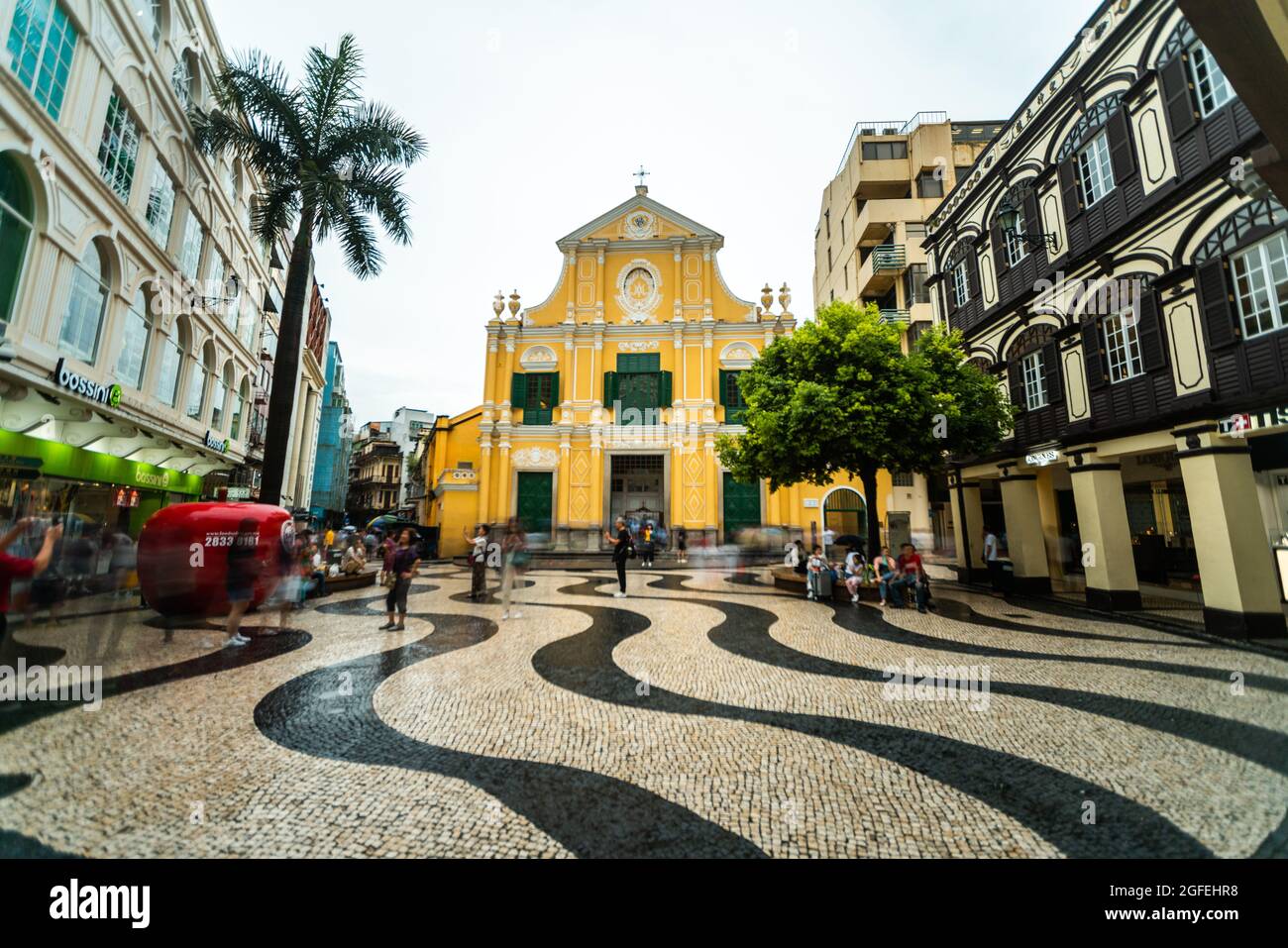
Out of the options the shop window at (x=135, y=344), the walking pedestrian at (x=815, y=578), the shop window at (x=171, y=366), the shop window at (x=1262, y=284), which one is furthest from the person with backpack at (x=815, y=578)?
the shop window at (x=171, y=366)

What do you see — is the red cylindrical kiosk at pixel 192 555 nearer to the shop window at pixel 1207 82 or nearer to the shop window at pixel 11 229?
the shop window at pixel 11 229

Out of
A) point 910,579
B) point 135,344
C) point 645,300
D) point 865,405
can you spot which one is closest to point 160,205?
point 135,344

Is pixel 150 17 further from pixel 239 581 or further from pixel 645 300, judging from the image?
pixel 645 300

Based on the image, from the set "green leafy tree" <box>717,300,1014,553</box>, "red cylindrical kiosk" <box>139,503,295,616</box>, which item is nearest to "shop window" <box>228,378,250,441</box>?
"red cylindrical kiosk" <box>139,503,295,616</box>

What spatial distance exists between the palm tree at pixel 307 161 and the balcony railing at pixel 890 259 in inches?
809

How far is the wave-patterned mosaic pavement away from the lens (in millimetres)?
2518

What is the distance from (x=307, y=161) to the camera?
12.1m

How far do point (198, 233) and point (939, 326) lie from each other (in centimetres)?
2185

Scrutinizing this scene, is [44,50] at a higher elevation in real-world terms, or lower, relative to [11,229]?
higher

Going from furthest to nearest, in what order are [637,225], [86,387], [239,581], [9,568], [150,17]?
1. [637,225]
2. [150,17]
3. [86,387]
4. [239,581]
5. [9,568]

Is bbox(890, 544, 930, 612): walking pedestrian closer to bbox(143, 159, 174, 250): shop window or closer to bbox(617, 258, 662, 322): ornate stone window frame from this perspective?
bbox(617, 258, 662, 322): ornate stone window frame

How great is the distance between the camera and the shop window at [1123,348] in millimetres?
9500

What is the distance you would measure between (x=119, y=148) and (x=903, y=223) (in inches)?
1109

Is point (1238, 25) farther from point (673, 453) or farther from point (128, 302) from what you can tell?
point (673, 453)
